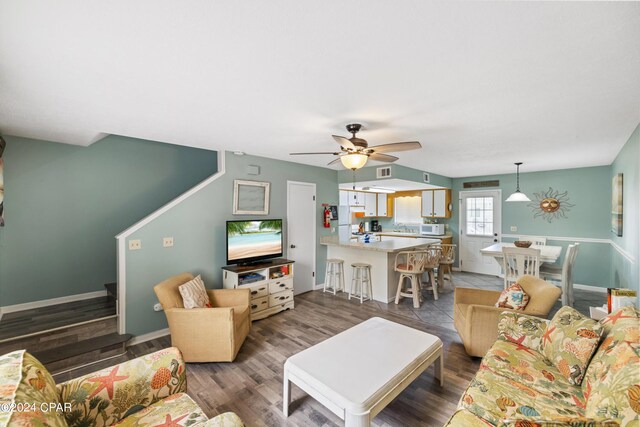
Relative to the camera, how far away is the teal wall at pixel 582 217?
5.31 metres

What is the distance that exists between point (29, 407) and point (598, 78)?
3389mm

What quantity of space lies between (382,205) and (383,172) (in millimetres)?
3519

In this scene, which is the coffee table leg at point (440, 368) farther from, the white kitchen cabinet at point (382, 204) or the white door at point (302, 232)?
the white kitchen cabinet at point (382, 204)

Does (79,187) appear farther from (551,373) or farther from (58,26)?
(551,373)

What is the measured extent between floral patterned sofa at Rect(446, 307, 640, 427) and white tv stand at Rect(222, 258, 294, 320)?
2856mm

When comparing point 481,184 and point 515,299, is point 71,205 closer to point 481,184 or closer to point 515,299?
point 515,299

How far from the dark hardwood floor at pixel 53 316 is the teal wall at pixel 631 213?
6070 mm

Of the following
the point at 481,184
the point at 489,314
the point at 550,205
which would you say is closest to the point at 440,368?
the point at 489,314

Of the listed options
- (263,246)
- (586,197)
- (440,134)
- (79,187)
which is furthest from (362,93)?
(586,197)

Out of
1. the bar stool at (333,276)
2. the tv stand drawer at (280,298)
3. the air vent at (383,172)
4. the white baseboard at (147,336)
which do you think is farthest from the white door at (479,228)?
the white baseboard at (147,336)

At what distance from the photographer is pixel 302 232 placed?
518 centimetres

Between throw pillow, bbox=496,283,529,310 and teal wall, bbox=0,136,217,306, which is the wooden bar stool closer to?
throw pillow, bbox=496,283,529,310

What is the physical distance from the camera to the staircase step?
9.08 feet

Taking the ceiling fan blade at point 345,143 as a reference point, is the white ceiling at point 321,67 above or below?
above
